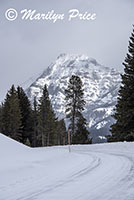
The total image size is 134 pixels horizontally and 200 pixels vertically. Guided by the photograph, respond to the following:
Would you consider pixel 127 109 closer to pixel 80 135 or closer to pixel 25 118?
pixel 80 135

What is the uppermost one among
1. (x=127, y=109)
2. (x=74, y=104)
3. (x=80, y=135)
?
(x=74, y=104)

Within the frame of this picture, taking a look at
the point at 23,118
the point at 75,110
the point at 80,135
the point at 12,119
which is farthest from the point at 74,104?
the point at 23,118

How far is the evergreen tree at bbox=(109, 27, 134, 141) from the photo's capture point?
2269 centimetres

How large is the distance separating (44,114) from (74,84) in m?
11.3

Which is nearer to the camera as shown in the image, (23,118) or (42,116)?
(23,118)

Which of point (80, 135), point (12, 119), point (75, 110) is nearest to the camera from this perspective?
point (80, 135)

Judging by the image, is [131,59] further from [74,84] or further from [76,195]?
[76,195]

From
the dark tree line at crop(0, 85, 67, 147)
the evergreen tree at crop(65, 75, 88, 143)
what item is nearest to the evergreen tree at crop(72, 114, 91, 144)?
the evergreen tree at crop(65, 75, 88, 143)

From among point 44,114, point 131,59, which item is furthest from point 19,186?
point 44,114

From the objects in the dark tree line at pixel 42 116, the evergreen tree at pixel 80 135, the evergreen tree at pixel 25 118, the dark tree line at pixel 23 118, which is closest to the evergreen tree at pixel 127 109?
the evergreen tree at pixel 80 135

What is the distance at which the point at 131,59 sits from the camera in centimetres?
2409

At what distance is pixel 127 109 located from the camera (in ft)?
75.1

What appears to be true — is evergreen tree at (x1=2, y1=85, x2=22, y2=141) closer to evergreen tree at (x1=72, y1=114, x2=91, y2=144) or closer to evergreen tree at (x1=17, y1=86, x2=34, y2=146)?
evergreen tree at (x1=17, y1=86, x2=34, y2=146)

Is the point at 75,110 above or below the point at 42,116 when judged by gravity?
above
